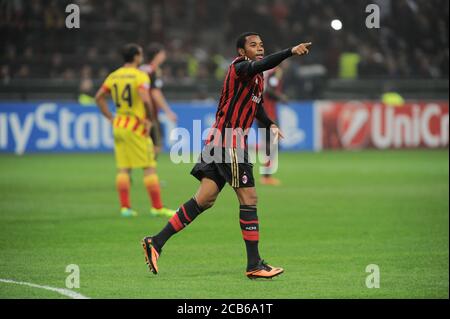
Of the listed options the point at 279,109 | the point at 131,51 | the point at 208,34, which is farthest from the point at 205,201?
the point at 208,34

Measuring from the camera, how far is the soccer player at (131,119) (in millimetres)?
13477

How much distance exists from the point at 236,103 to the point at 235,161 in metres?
0.55

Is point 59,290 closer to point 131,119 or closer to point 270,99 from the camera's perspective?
point 131,119

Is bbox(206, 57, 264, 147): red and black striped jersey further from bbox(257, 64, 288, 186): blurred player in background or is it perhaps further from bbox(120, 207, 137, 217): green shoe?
bbox(257, 64, 288, 186): blurred player in background

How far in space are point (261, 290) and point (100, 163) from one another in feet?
52.6

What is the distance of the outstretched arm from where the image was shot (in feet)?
27.0

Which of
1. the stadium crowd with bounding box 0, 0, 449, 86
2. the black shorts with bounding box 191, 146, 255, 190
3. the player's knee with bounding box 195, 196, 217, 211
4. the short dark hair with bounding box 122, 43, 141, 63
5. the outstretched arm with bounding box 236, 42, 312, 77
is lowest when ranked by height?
the player's knee with bounding box 195, 196, 217, 211

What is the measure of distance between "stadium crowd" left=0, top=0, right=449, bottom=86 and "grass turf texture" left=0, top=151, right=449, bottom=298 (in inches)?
301

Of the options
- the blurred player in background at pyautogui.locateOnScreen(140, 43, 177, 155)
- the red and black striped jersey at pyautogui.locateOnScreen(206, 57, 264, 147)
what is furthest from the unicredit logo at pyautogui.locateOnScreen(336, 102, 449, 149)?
the red and black striped jersey at pyautogui.locateOnScreen(206, 57, 264, 147)

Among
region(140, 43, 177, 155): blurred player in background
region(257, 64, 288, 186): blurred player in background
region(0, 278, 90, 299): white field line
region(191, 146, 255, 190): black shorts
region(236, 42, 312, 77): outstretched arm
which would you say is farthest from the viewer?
region(257, 64, 288, 186): blurred player in background

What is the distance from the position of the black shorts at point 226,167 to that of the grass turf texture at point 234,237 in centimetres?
92

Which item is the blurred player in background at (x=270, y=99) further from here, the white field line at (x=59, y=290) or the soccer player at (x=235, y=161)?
the white field line at (x=59, y=290)

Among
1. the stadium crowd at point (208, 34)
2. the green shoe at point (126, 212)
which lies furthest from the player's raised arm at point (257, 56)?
the stadium crowd at point (208, 34)
